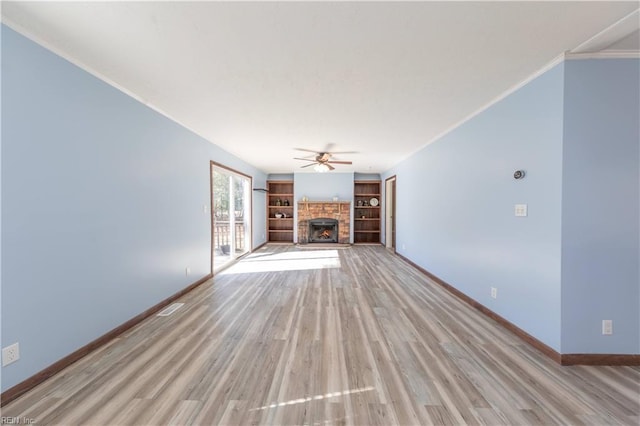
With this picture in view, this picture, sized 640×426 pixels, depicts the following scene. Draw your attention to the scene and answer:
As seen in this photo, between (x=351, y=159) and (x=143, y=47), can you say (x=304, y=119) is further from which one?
(x=351, y=159)

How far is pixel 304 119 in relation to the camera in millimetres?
3027

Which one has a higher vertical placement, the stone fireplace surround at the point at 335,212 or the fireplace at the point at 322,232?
the stone fireplace surround at the point at 335,212

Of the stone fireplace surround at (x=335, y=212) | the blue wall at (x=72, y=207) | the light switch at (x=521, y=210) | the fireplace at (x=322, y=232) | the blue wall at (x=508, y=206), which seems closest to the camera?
the blue wall at (x=72, y=207)

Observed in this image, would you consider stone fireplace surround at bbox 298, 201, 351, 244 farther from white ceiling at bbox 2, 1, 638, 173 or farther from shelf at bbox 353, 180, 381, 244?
white ceiling at bbox 2, 1, 638, 173

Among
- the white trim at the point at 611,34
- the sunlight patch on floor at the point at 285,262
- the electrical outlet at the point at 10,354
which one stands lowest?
the sunlight patch on floor at the point at 285,262

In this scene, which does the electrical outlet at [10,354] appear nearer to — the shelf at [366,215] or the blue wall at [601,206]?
the blue wall at [601,206]

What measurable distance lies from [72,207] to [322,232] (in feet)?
20.7

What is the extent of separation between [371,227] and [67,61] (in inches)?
290

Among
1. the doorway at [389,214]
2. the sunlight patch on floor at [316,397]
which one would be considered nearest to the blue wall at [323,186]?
the doorway at [389,214]

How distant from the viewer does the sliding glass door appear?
14.7ft

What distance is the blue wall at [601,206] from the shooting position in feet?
5.82

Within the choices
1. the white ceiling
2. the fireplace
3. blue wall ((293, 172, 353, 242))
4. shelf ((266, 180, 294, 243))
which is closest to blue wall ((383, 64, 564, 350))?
the white ceiling

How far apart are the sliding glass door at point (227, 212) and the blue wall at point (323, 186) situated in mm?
1859

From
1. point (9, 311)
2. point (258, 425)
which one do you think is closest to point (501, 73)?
point (258, 425)
